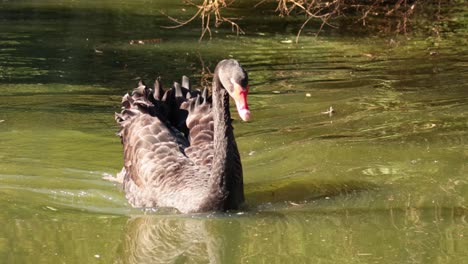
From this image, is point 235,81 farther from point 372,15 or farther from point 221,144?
point 372,15

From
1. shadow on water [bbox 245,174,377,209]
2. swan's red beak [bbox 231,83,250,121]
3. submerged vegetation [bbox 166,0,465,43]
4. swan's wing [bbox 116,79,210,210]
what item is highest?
swan's red beak [bbox 231,83,250,121]

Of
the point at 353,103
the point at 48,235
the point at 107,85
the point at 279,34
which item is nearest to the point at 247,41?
the point at 279,34

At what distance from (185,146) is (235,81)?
1420 mm

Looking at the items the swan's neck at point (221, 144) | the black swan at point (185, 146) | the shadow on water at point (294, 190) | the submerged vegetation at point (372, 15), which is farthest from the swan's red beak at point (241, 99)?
the submerged vegetation at point (372, 15)

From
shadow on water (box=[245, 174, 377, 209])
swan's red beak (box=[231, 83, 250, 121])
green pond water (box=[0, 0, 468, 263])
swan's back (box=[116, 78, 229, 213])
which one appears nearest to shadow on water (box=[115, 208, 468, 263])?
green pond water (box=[0, 0, 468, 263])

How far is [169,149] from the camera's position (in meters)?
7.38

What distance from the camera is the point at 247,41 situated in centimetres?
1545

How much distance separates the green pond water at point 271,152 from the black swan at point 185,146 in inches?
5.5

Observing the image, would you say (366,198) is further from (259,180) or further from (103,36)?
(103,36)

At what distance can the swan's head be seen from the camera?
629cm

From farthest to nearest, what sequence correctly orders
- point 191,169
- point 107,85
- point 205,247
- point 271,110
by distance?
1. point 107,85
2. point 271,110
3. point 191,169
4. point 205,247

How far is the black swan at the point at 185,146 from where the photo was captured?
6.69 meters

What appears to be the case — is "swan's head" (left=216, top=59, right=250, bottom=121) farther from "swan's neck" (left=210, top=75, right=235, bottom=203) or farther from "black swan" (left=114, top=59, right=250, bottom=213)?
"swan's neck" (left=210, top=75, right=235, bottom=203)

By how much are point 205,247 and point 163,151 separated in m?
1.38
